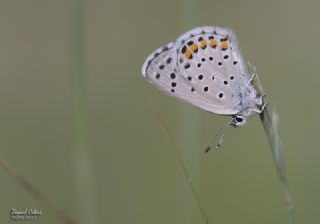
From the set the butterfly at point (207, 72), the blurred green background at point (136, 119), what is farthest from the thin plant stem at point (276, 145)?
the butterfly at point (207, 72)

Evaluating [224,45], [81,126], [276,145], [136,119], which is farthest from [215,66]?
[136,119]

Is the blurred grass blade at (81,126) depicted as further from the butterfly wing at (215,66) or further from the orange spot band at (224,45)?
the orange spot band at (224,45)

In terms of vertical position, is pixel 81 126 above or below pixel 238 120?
above

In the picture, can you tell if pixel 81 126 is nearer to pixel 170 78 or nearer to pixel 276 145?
pixel 276 145

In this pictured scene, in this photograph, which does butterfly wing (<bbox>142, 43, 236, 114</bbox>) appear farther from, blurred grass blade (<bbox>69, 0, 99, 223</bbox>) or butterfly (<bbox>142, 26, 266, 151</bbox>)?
blurred grass blade (<bbox>69, 0, 99, 223</bbox>)

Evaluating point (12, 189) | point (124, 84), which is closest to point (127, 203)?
point (12, 189)

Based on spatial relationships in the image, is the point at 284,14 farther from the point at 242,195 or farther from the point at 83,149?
the point at 83,149
